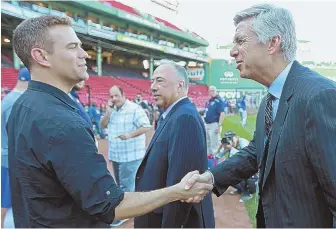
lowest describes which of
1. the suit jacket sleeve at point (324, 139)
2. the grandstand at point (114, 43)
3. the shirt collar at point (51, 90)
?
the suit jacket sleeve at point (324, 139)

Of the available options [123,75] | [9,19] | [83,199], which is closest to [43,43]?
[83,199]

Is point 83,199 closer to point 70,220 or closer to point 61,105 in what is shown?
point 70,220

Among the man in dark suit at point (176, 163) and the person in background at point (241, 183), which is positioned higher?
the man in dark suit at point (176, 163)

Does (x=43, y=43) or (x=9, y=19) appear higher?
(x=9, y=19)

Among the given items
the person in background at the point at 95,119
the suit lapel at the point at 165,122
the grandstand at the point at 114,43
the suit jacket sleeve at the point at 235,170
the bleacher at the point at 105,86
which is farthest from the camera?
the grandstand at the point at 114,43

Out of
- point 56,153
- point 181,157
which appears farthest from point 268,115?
point 56,153

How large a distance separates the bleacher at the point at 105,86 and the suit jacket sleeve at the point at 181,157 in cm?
1736

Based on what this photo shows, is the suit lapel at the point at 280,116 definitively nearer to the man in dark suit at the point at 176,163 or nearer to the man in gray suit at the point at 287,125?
the man in gray suit at the point at 287,125

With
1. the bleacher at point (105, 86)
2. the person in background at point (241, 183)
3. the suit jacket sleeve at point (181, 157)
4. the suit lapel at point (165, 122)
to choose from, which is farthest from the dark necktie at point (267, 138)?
the bleacher at point (105, 86)

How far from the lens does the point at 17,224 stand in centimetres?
177

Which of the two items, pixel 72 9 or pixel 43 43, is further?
pixel 72 9

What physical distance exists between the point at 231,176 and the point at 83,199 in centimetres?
119

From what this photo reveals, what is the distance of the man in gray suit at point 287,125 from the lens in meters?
1.40

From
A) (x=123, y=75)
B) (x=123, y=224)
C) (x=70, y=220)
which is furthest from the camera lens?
(x=123, y=75)
